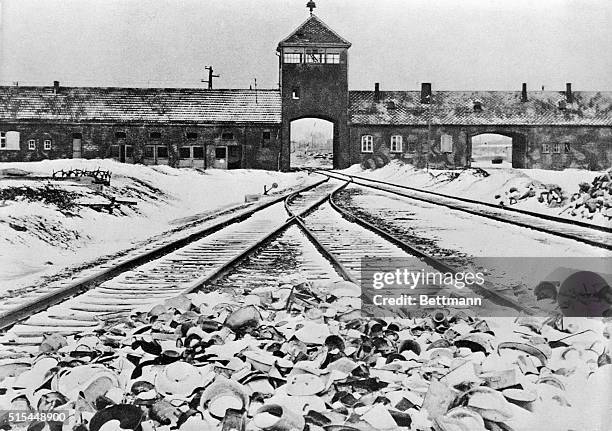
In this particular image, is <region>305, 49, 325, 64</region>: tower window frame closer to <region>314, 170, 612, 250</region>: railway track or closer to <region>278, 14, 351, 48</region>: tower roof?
<region>278, 14, 351, 48</region>: tower roof

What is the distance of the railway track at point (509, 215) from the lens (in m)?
3.15

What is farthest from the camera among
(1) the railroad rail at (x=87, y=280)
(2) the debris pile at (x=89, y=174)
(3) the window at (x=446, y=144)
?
(3) the window at (x=446, y=144)

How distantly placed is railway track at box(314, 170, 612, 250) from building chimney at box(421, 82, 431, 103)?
0.71m

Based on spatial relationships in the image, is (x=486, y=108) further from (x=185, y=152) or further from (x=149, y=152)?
(x=149, y=152)

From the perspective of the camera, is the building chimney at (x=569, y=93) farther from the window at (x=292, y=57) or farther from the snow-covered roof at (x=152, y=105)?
the snow-covered roof at (x=152, y=105)

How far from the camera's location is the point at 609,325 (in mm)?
2736

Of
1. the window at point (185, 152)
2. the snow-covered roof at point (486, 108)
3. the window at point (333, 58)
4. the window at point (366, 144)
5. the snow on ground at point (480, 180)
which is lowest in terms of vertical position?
A: the snow on ground at point (480, 180)

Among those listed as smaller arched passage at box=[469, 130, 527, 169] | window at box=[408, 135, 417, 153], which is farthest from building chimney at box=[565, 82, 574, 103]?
window at box=[408, 135, 417, 153]

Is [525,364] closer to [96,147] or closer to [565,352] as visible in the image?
[565,352]

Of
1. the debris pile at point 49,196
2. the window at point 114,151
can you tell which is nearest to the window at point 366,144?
the window at point 114,151

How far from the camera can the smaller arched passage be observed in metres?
3.58

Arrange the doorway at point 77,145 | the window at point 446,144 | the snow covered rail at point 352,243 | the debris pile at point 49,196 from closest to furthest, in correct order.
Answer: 1. the snow covered rail at point 352,243
2. the debris pile at point 49,196
3. the doorway at point 77,145
4. the window at point 446,144

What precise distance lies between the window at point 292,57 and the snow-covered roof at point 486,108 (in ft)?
1.28

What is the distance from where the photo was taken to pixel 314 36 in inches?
126
